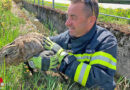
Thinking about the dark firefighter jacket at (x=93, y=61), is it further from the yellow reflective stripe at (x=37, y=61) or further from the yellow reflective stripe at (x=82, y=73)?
the yellow reflective stripe at (x=37, y=61)

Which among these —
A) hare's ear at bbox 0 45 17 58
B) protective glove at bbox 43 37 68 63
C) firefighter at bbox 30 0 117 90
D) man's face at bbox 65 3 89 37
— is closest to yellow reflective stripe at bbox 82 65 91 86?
firefighter at bbox 30 0 117 90

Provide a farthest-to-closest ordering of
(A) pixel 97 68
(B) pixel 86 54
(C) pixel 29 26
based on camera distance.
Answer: (C) pixel 29 26 < (B) pixel 86 54 < (A) pixel 97 68

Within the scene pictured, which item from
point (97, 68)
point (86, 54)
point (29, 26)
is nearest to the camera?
point (97, 68)

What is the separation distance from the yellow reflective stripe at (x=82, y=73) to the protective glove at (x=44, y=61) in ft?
0.85

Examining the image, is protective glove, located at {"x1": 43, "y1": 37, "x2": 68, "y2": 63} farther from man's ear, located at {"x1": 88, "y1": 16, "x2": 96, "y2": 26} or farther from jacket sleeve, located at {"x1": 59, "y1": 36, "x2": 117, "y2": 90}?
man's ear, located at {"x1": 88, "y1": 16, "x2": 96, "y2": 26}


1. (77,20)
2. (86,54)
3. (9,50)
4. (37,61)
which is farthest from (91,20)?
(9,50)

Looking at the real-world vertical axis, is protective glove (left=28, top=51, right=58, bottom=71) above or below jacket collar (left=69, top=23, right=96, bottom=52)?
below

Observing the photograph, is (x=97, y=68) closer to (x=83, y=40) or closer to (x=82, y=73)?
(x=82, y=73)

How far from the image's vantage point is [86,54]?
169 cm

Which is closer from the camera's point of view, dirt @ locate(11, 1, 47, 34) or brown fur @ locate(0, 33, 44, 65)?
brown fur @ locate(0, 33, 44, 65)

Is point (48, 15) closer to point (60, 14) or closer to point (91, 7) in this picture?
point (60, 14)

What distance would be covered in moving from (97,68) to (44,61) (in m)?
0.56

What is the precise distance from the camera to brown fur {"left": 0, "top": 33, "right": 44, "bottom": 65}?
4.72ft

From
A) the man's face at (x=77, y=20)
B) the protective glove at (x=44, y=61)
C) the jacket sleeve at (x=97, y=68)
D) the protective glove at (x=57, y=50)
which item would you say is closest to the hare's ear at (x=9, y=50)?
the protective glove at (x=44, y=61)
